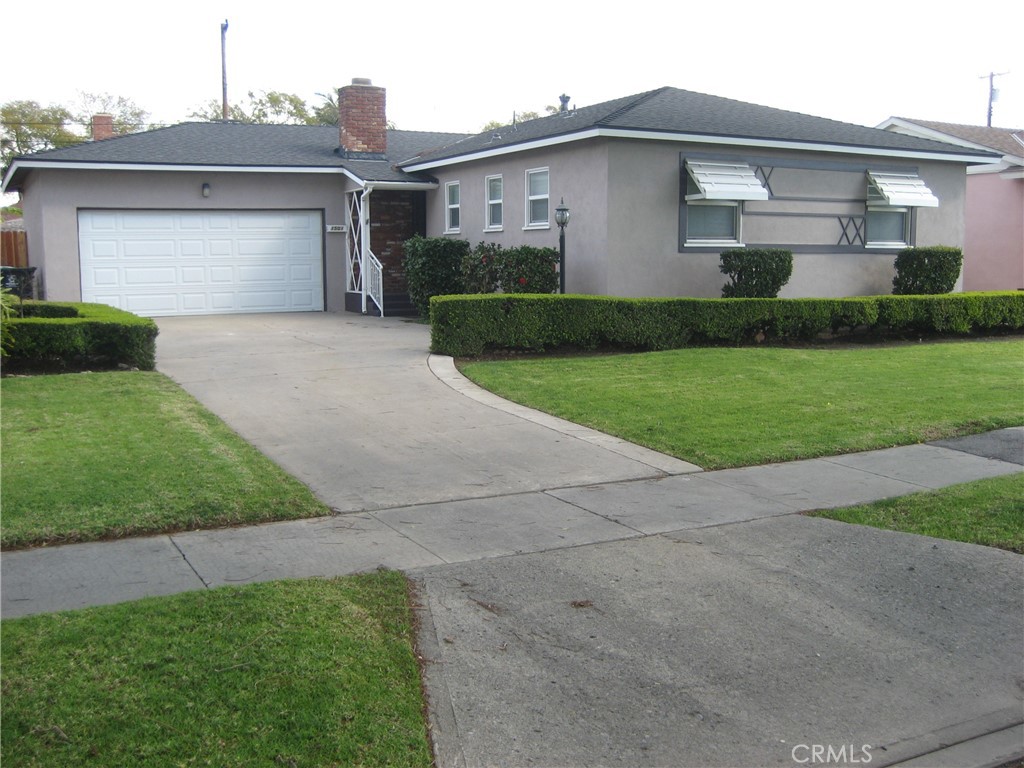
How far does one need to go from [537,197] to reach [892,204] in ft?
22.2

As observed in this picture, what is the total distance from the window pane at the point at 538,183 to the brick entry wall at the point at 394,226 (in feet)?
15.6

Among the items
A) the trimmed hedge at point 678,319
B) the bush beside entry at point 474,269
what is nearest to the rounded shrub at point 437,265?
the bush beside entry at point 474,269

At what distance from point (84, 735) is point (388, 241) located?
19227mm

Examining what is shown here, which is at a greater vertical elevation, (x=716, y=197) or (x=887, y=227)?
(x=716, y=197)

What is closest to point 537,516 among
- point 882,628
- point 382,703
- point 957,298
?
point 882,628

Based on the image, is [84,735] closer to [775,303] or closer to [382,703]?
[382,703]

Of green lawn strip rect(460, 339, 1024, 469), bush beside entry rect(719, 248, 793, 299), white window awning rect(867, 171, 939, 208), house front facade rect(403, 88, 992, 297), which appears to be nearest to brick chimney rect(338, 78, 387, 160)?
house front facade rect(403, 88, 992, 297)

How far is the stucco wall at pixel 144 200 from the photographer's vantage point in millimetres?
20156

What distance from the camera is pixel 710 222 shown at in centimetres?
1748

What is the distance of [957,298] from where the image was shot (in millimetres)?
16906

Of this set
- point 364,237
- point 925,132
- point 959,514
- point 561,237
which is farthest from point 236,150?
point 959,514

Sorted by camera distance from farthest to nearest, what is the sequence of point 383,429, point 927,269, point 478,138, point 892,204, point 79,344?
point 478,138 < point 892,204 < point 927,269 < point 79,344 < point 383,429

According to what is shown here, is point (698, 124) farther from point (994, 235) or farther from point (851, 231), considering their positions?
point (994, 235)

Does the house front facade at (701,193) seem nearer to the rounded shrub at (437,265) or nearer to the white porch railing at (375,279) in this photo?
the rounded shrub at (437,265)
